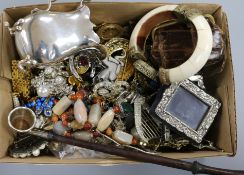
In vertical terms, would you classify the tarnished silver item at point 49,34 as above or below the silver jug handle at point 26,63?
above

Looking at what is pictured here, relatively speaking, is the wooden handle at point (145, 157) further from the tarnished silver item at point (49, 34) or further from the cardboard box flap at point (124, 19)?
the tarnished silver item at point (49, 34)

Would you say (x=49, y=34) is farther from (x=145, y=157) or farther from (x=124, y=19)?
(x=145, y=157)

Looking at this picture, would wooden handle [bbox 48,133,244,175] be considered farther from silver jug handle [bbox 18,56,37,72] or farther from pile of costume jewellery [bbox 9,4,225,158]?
silver jug handle [bbox 18,56,37,72]

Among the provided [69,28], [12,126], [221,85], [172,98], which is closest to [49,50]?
[69,28]

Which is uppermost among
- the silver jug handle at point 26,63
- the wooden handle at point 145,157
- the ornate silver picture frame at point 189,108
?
the silver jug handle at point 26,63

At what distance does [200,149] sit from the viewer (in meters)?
1.03

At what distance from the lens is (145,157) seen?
3.03 ft

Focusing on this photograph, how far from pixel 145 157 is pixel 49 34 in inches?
13.6

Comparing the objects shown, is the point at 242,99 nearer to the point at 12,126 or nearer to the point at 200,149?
the point at 200,149

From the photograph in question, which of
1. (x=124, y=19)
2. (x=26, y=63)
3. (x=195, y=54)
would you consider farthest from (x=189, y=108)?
(x=26, y=63)

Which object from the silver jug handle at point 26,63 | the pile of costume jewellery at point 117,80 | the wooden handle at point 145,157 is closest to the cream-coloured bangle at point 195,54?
the pile of costume jewellery at point 117,80

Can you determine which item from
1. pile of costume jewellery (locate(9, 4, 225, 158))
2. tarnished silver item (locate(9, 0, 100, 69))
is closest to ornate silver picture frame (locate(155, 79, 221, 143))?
pile of costume jewellery (locate(9, 4, 225, 158))

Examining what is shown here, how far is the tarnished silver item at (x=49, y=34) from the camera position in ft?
3.10

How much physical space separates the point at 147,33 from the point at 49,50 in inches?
9.4
